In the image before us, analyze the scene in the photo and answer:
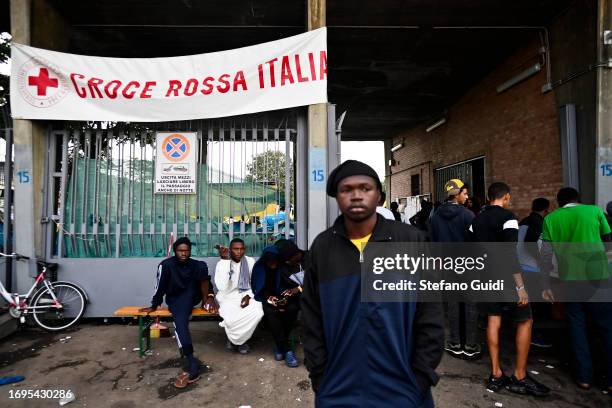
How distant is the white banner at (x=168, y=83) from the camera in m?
5.28

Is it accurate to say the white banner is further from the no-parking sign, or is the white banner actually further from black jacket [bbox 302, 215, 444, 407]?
black jacket [bbox 302, 215, 444, 407]

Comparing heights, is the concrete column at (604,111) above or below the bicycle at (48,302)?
above

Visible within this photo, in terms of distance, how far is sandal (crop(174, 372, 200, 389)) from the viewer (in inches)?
139

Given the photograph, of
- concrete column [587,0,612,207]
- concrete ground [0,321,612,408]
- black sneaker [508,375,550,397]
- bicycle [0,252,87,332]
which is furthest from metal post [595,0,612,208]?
bicycle [0,252,87,332]

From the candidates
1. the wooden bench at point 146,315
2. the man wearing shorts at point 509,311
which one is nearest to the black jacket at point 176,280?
the wooden bench at point 146,315

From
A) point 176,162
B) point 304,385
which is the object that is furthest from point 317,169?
point 304,385

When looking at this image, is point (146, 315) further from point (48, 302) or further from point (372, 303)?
point (372, 303)

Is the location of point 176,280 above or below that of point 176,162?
below

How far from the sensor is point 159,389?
11.5 ft

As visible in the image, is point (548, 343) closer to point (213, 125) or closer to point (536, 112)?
point (536, 112)

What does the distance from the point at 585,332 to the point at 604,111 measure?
144 inches

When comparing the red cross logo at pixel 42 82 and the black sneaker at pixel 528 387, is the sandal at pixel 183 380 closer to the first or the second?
the black sneaker at pixel 528 387

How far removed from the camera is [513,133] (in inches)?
321

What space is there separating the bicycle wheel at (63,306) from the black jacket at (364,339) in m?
4.97
